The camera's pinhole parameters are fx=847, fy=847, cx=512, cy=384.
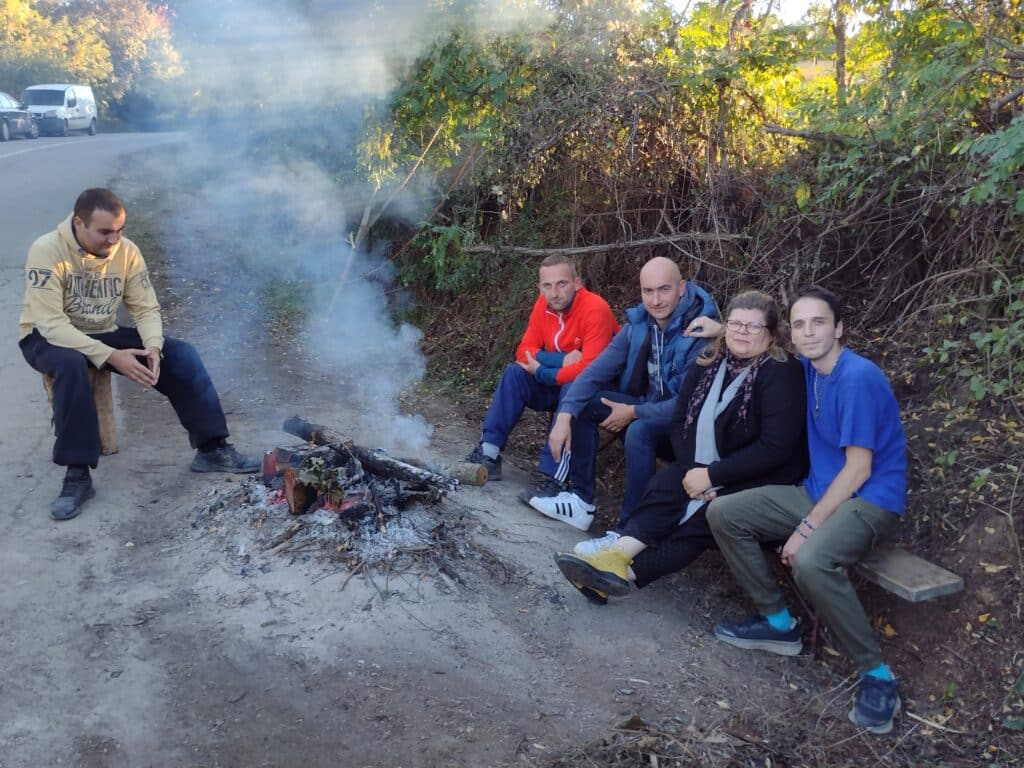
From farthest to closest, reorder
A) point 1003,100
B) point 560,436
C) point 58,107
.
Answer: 1. point 58,107
2. point 560,436
3. point 1003,100

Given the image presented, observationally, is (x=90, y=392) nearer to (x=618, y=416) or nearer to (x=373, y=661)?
(x=373, y=661)

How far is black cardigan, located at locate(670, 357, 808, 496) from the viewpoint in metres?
3.73

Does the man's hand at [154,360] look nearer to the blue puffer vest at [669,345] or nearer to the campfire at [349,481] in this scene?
the campfire at [349,481]

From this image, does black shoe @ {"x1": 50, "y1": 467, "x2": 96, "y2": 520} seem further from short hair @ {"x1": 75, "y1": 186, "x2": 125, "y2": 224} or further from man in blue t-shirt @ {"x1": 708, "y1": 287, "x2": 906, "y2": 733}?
man in blue t-shirt @ {"x1": 708, "y1": 287, "x2": 906, "y2": 733}

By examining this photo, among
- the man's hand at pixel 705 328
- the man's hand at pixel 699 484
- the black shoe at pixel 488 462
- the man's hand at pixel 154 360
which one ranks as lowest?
the black shoe at pixel 488 462

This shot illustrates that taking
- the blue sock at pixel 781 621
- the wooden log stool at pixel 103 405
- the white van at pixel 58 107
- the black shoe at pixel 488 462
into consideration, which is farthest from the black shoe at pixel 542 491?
the white van at pixel 58 107

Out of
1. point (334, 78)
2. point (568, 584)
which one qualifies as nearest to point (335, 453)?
point (568, 584)

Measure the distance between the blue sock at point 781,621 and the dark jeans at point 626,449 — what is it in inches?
35.6

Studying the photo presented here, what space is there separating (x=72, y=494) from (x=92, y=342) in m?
0.83

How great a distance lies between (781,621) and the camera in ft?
12.1

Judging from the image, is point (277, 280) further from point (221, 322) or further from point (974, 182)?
point (974, 182)

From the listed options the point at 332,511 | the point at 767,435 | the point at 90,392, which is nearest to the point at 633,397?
the point at 767,435

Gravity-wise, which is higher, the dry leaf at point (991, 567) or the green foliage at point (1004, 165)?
the green foliage at point (1004, 165)

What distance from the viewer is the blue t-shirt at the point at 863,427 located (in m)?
3.40
